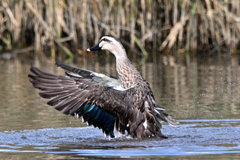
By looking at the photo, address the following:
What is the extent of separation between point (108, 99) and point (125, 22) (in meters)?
8.86

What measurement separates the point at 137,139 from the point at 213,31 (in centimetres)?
863

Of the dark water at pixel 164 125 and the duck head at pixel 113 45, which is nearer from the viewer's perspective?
the dark water at pixel 164 125

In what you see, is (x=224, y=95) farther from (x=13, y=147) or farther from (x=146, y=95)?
(x=13, y=147)

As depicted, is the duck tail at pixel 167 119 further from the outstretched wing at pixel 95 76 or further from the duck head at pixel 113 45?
the duck head at pixel 113 45

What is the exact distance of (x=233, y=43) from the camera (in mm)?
14602

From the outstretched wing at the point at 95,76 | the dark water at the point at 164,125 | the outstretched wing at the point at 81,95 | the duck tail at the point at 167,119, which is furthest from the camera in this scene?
the duck tail at the point at 167,119

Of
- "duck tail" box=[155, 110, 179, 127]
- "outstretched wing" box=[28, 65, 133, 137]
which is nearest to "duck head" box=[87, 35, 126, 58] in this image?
"outstretched wing" box=[28, 65, 133, 137]

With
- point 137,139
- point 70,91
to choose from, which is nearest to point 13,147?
point 70,91

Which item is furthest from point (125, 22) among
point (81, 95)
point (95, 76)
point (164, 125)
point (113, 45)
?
point (81, 95)

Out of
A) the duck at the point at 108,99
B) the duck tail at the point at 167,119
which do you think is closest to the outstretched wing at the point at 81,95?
the duck at the point at 108,99

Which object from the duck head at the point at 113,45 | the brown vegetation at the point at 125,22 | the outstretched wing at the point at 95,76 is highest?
the brown vegetation at the point at 125,22

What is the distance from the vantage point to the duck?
6.07 m

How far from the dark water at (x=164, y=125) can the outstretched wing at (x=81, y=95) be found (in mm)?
357

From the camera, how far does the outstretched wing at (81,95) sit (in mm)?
6031
